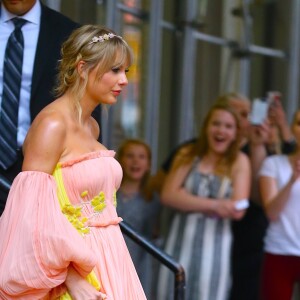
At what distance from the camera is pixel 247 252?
675 cm

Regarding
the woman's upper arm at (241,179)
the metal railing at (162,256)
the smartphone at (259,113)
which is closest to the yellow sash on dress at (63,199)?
the metal railing at (162,256)

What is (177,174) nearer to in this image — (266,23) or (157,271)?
(157,271)

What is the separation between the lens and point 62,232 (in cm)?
371

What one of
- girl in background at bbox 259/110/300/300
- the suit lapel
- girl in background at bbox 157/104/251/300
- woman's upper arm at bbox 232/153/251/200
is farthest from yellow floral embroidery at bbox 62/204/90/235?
girl in background at bbox 259/110/300/300

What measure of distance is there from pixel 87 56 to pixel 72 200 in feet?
1.74

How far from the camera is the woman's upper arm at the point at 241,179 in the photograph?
6.40 metres

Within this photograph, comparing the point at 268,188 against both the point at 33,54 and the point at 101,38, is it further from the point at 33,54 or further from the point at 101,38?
the point at 101,38

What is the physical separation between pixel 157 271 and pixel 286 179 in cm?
118

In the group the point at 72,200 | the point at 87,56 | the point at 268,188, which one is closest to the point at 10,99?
the point at 87,56

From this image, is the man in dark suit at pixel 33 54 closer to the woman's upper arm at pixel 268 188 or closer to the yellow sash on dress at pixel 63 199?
the yellow sash on dress at pixel 63 199

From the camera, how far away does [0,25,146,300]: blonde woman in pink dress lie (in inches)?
145

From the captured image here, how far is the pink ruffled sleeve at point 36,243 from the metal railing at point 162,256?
3.75ft

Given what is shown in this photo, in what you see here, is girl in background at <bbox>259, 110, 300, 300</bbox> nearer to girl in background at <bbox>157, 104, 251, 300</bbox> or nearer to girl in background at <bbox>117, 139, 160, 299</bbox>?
girl in background at <bbox>157, 104, 251, 300</bbox>

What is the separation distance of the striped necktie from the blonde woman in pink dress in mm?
579
